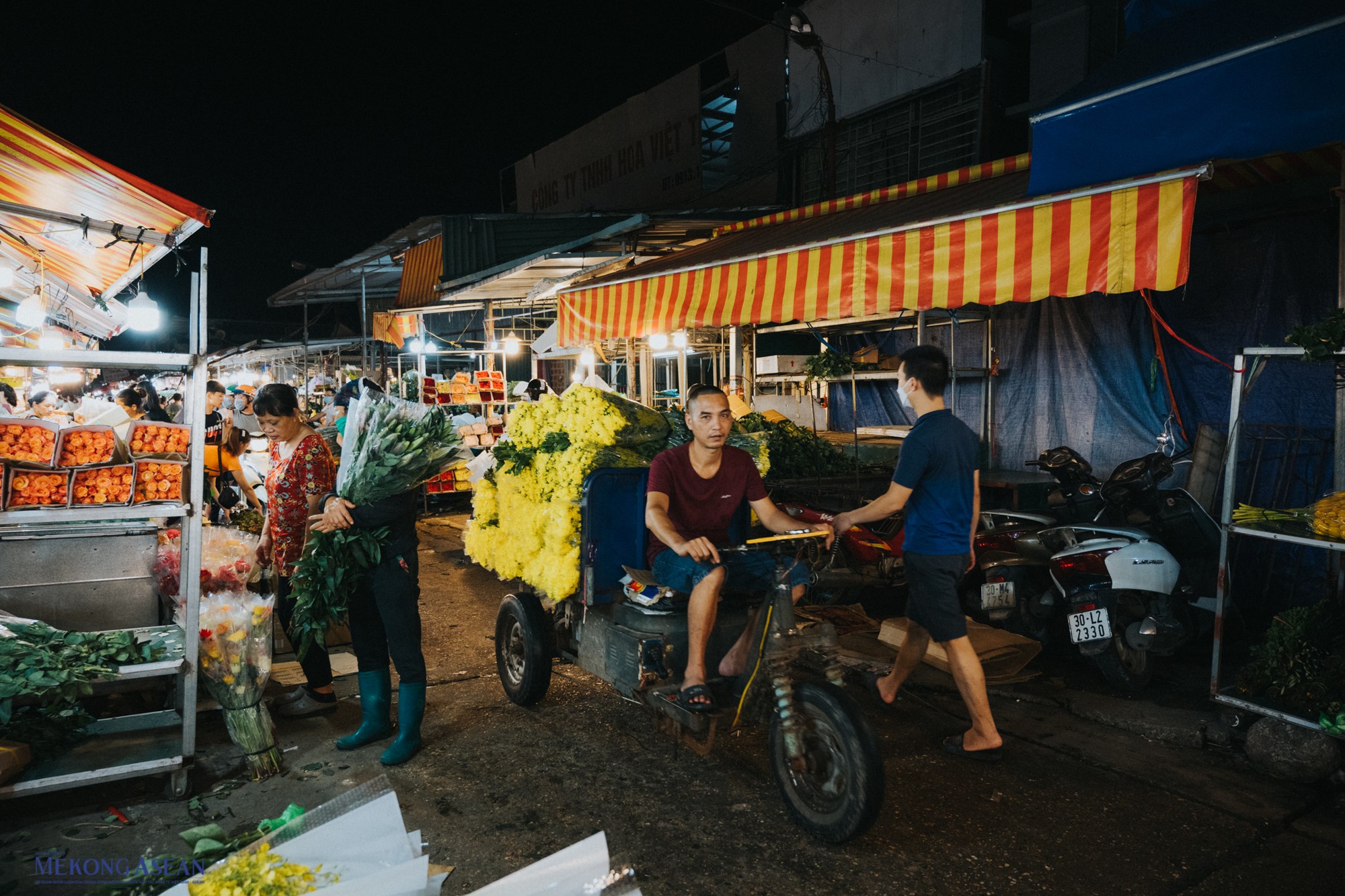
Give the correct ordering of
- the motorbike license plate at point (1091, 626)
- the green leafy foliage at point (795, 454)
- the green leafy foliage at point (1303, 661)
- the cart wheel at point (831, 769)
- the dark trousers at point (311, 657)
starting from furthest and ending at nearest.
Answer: the green leafy foliage at point (795, 454) < the motorbike license plate at point (1091, 626) < the dark trousers at point (311, 657) < the green leafy foliage at point (1303, 661) < the cart wheel at point (831, 769)

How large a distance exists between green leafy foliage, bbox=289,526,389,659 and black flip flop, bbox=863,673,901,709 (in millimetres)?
2936

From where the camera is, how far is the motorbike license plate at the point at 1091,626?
16.4 ft

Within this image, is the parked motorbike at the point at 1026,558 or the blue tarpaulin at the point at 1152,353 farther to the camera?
the blue tarpaulin at the point at 1152,353

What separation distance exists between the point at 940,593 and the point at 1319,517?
6.40ft

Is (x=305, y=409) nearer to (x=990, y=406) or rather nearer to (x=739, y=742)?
(x=990, y=406)

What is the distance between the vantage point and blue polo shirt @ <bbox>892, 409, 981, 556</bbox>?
4.04m

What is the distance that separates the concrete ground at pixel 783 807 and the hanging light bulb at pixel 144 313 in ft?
16.0

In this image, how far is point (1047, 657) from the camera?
19.5ft

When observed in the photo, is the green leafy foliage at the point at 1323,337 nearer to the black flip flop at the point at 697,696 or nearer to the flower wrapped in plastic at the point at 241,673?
the black flip flop at the point at 697,696

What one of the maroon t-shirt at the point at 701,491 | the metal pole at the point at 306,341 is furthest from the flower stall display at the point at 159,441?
the metal pole at the point at 306,341

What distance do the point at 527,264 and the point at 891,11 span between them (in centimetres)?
699

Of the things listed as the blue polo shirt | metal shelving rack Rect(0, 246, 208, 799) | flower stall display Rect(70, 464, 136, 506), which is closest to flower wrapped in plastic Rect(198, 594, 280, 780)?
metal shelving rack Rect(0, 246, 208, 799)

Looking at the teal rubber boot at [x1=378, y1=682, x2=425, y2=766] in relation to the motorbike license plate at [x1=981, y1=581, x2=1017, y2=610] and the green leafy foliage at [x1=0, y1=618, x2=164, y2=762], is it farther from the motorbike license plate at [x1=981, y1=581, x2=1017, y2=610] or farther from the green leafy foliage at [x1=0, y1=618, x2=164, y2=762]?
the motorbike license plate at [x1=981, y1=581, x2=1017, y2=610]

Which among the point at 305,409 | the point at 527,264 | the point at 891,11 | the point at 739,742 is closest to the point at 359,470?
the point at 739,742
